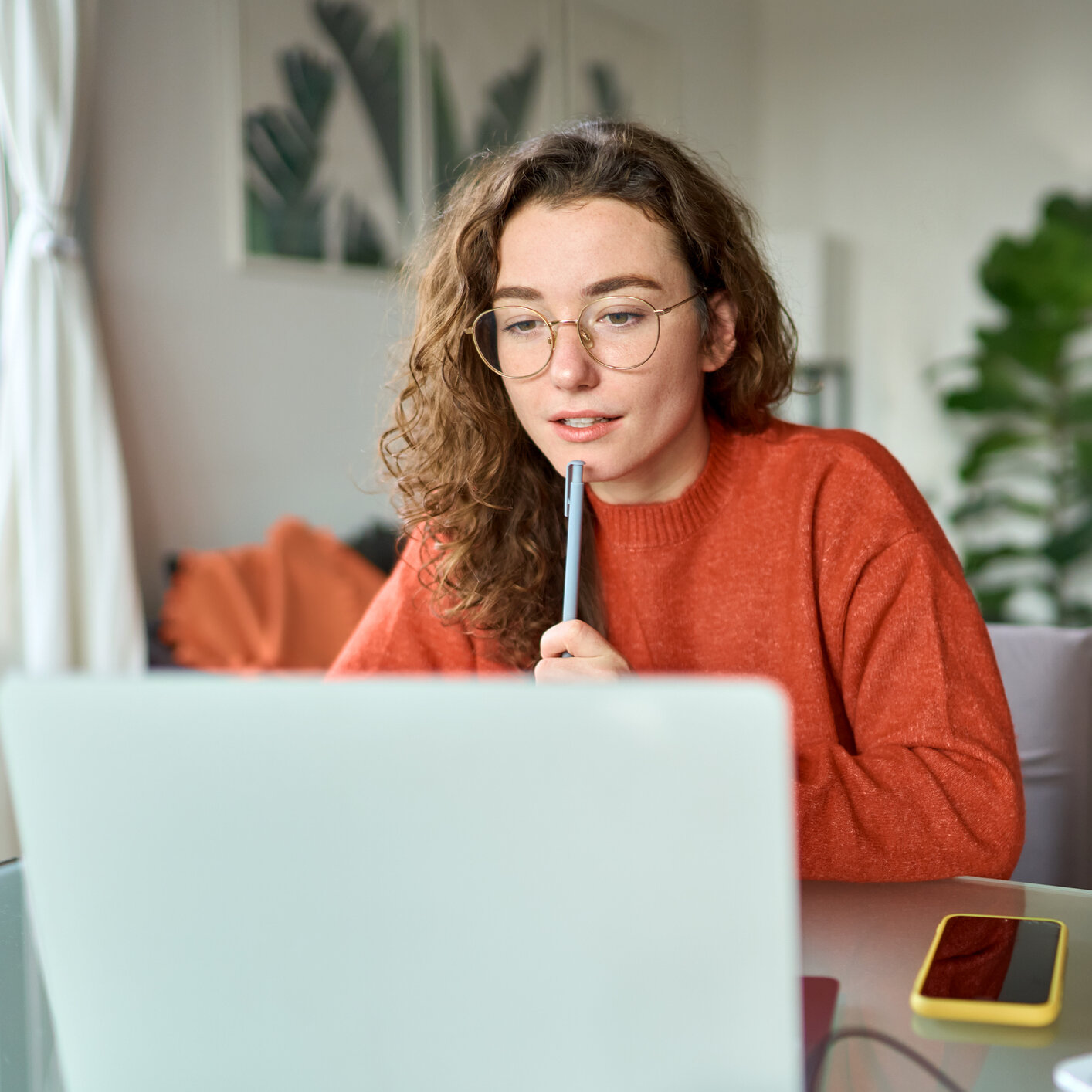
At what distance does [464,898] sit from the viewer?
458mm

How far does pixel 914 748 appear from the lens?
1.04 m

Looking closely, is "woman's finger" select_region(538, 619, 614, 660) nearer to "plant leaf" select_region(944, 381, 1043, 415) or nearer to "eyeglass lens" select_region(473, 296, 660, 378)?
"eyeglass lens" select_region(473, 296, 660, 378)

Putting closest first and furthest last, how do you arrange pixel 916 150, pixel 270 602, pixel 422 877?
1. pixel 422 877
2. pixel 270 602
3. pixel 916 150

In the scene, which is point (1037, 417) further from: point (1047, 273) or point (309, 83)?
point (309, 83)

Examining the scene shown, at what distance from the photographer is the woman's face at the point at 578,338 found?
114 centimetres

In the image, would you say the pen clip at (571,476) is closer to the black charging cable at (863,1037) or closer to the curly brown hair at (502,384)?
the curly brown hair at (502,384)

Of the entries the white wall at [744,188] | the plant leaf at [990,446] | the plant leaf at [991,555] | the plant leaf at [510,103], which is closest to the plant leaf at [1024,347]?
the plant leaf at [990,446]

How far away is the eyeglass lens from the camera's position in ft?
3.74

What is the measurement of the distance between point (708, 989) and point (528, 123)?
3.93m

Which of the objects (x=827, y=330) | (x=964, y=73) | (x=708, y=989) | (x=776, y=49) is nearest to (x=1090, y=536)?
(x=827, y=330)

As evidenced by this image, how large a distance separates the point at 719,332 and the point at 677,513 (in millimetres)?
193

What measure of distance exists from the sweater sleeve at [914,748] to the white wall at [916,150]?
12.9 ft

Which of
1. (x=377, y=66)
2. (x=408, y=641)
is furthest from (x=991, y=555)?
(x=408, y=641)

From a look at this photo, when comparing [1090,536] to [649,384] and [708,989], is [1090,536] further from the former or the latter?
[708,989]
